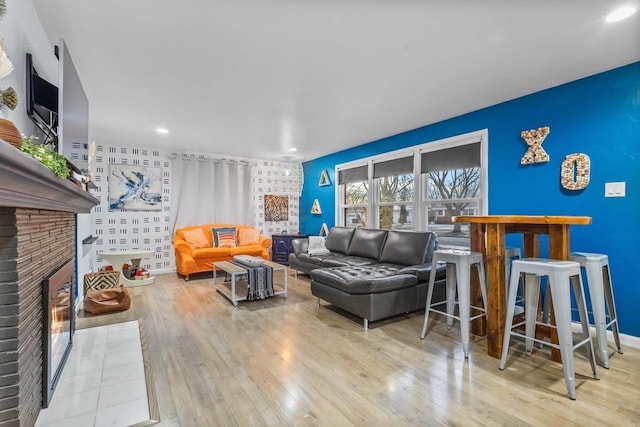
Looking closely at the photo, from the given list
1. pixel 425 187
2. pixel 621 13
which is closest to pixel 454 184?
pixel 425 187

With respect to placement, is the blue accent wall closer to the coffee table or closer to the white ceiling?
the white ceiling

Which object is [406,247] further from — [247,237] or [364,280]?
[247,237]

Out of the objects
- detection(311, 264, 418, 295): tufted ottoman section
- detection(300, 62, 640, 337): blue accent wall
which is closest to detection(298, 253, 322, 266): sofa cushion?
detection(311, 264, 418, 295): tufted ottoman section

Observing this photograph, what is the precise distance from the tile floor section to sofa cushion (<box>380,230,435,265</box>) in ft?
9.71

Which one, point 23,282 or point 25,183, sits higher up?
point 25,183

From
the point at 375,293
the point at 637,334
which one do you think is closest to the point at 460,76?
the point at 375,293

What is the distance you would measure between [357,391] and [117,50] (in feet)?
9.71

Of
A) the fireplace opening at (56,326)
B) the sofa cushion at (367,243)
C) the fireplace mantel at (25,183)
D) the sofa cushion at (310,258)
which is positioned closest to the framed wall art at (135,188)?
the sofa cushion at (310,258)

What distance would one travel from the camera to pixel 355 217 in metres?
5.67

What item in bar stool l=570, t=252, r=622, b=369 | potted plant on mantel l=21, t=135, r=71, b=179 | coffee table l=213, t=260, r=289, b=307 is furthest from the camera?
coffee table l=213, t=260, r=289, b=307

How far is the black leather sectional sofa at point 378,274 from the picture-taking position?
2.89 metres

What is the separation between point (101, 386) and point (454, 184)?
4.08 metres

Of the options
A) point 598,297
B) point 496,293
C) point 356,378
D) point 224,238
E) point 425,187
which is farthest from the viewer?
point 224,238

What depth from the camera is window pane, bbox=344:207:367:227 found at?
18.0 ft
